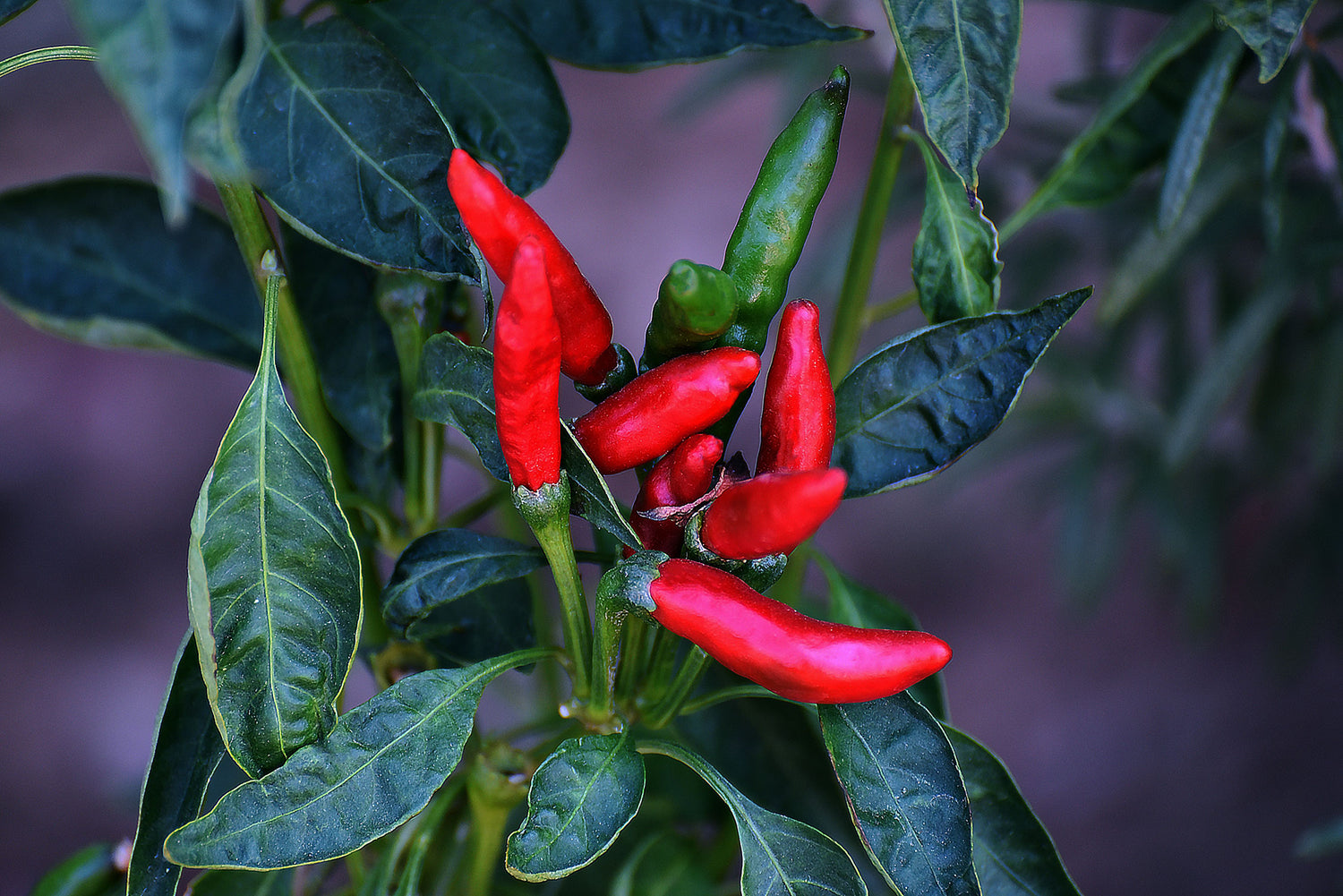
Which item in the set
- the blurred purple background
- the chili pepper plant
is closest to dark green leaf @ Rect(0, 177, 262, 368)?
the chili pepper plant

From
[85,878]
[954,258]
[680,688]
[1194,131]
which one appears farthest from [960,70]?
[85,878]

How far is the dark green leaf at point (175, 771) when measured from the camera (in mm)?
456

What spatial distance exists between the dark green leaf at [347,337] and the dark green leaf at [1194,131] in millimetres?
448

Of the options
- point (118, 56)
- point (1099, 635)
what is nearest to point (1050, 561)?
point (1099, 635)

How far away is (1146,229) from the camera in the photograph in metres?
0.83

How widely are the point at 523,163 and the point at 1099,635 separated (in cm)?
145

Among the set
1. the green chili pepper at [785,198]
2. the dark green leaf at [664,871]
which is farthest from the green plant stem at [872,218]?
the dark green leaf at [664,871]

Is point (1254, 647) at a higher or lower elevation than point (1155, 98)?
lower

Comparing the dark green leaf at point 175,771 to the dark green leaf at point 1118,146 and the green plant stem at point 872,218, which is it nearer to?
the green plant stem at point 872,218

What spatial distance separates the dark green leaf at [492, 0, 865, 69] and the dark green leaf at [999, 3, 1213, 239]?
173mm

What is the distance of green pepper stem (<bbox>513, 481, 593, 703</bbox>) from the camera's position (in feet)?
1.37

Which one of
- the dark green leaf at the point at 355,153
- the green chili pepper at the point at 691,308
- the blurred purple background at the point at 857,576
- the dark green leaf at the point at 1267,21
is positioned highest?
Answer: the dark green leaf at the point at 1267,21

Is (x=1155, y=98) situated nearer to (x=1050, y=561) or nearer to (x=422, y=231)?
(x=422, y=231)

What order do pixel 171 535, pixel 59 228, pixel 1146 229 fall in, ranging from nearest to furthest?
pixel 59 228 → pixel 1146 229 → pixel 171 535
